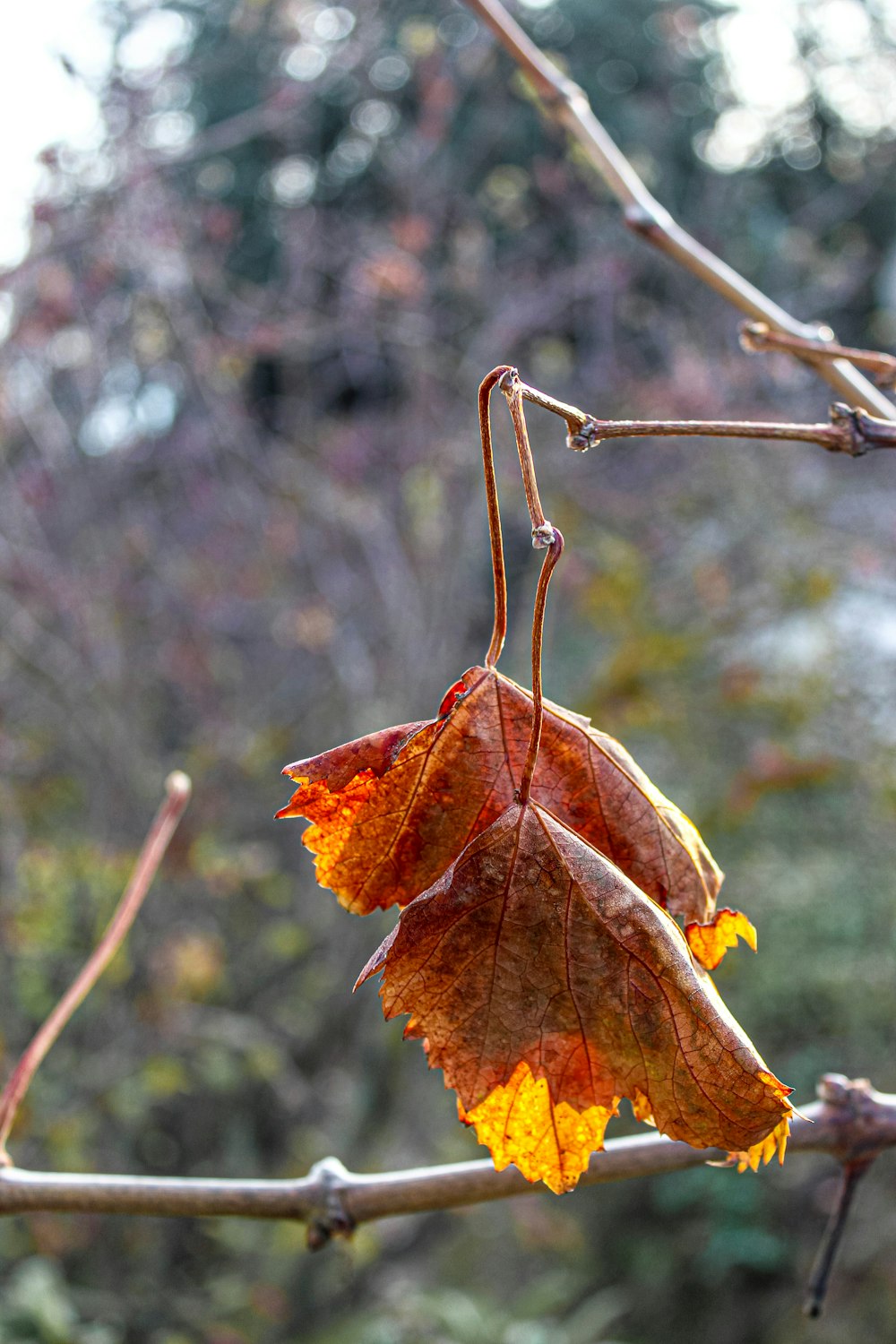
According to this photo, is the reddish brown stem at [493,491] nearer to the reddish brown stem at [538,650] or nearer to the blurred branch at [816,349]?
the reddish brown stem at [538,650]

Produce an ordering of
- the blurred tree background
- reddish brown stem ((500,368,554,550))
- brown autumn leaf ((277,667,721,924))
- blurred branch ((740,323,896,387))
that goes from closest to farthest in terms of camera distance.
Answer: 1. reddish brown stem ((500,368,554,550))
2. brown autumn leaf ((277,667,721,924))
3. blurred branch ((740,323,896,387))
4. the blurred tree background

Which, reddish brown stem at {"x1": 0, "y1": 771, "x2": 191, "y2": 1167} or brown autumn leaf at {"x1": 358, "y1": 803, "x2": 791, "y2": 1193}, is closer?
brown autumn leaf at {"x1": 358, "y1": 803, "x2": 791, "y2": 1193}

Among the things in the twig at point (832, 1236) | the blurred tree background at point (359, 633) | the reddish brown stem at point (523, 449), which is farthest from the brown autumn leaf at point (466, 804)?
the blurred tree background at point (359, 633)

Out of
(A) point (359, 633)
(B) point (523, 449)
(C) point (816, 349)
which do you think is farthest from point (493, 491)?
(A) point (359, 633)

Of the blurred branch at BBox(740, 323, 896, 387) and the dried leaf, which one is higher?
the blurred branch at BBox(740, 323, 896, 387)

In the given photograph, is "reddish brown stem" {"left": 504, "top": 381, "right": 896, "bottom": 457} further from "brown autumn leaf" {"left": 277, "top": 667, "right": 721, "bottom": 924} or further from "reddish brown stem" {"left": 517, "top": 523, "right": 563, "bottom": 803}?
"brown autumn leaf" {"left": 277, "top": 667, "right": 721, "bottom": 924}

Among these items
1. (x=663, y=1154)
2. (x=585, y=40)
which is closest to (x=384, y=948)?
(x=663, y=1154)

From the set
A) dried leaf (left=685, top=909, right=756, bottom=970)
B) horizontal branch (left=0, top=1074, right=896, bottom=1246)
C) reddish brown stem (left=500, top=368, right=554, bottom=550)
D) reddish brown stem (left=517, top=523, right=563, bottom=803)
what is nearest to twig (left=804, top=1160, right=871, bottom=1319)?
horizontal branch (left=0, top=1074, right=896, bottom=1246)
